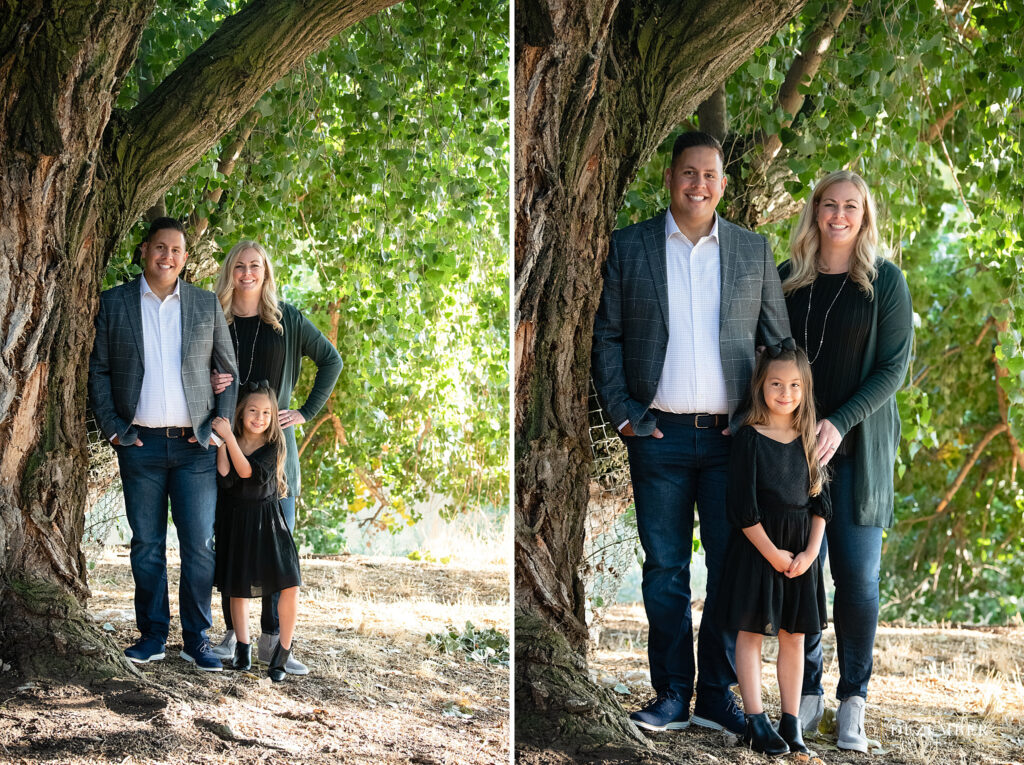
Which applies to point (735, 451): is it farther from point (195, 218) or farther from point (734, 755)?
point (195, 218)

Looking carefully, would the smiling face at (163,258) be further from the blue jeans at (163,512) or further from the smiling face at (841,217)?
the smiling face at (841,217)

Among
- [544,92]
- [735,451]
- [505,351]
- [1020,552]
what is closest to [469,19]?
[544,92]

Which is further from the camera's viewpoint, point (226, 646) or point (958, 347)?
point (958, 347)

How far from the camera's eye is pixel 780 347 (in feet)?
6.28

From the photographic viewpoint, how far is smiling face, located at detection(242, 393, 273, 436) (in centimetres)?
204

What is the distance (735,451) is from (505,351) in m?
0.47

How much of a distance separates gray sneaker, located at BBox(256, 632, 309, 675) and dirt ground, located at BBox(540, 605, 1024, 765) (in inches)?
19.8

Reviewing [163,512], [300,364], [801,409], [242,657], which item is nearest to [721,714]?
[801,409]

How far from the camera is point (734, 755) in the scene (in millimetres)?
1916

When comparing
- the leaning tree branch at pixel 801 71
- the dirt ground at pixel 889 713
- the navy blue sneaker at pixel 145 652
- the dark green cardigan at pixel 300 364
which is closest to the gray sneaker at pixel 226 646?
the navy blue sneaker at pixel 145 652

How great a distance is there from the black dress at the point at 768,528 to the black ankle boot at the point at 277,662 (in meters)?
0.92

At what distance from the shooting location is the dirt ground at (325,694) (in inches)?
78.3

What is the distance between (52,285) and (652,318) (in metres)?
1.21

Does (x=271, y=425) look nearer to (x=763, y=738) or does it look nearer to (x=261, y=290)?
(x=261, y=290)
